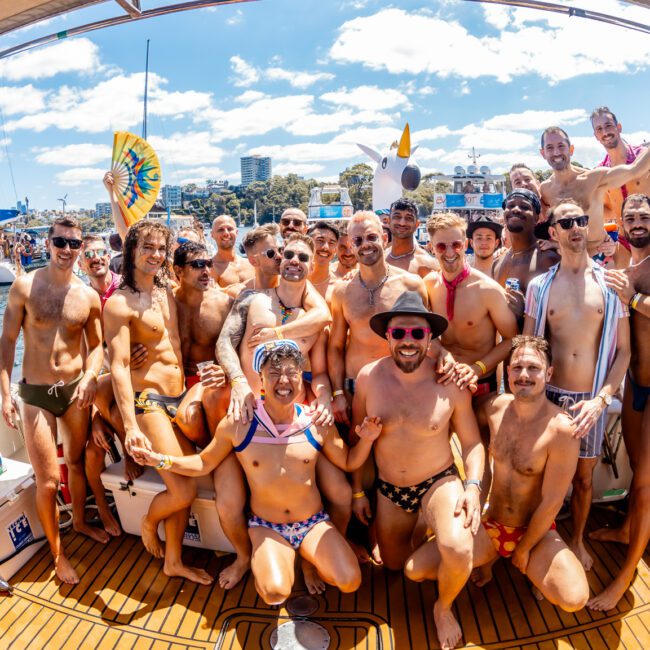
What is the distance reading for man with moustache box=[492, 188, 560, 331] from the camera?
3.66 m

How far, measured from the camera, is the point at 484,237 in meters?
4.38

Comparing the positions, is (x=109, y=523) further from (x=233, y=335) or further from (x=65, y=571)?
(x=233, y=335)

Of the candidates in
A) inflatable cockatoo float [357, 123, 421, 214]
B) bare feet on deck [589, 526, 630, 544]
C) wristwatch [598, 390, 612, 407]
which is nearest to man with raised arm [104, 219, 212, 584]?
wristwatch [598, 390, 612, 407]

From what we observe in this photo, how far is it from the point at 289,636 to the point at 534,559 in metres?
1.43

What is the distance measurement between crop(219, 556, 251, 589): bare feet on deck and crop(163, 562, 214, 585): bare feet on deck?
104mm

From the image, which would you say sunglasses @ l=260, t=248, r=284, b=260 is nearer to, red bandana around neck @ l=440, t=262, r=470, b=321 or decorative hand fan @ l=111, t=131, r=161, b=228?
red bandana around neck @ l=440, t=262, r=470, b=321

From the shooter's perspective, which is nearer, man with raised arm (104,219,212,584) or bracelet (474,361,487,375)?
man with raised arm (104,219,212,584)

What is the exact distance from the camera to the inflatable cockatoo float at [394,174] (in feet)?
61.0

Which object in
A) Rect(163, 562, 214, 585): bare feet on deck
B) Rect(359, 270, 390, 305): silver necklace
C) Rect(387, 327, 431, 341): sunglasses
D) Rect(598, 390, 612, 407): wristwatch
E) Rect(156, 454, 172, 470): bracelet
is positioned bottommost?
Rect(163, 562, 214, 585): bare feet on deck

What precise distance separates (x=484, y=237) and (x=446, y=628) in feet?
10.2

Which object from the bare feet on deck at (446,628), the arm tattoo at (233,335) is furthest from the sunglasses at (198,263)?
the bare feet on deck at (446,628)

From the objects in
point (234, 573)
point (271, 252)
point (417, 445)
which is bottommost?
point (234, 573)

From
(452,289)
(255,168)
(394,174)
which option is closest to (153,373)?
(452,289)

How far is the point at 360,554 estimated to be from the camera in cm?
325
